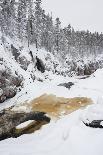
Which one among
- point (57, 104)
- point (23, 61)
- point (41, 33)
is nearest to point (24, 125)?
point (57, 104)

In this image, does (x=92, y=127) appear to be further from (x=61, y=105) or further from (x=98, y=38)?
(x=98, y=38)

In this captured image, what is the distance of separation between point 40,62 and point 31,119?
28.9 metres

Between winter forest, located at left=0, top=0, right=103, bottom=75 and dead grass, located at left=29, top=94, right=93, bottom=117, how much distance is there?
28.8 metres

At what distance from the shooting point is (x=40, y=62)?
42750 mm

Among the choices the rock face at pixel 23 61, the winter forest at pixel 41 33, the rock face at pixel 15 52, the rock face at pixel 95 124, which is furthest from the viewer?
the winter forest at pixel 41 33

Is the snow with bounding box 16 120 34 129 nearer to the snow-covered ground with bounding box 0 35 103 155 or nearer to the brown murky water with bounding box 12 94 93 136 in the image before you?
the brown murky water with bounding box 12 94 93 136

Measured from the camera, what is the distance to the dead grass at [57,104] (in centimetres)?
1512

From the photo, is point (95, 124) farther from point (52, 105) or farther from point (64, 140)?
point (52, 105)

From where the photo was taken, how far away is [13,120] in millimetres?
14461

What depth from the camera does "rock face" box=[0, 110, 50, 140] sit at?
44.7 feet

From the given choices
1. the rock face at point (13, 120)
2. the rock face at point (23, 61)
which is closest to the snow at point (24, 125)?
the rock face at point (13, 120)

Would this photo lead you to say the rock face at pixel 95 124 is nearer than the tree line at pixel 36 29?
Yes

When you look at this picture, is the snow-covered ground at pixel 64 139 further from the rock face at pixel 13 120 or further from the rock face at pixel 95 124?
the rock face at pixel 13 120

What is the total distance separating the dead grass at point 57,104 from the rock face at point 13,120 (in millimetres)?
674
